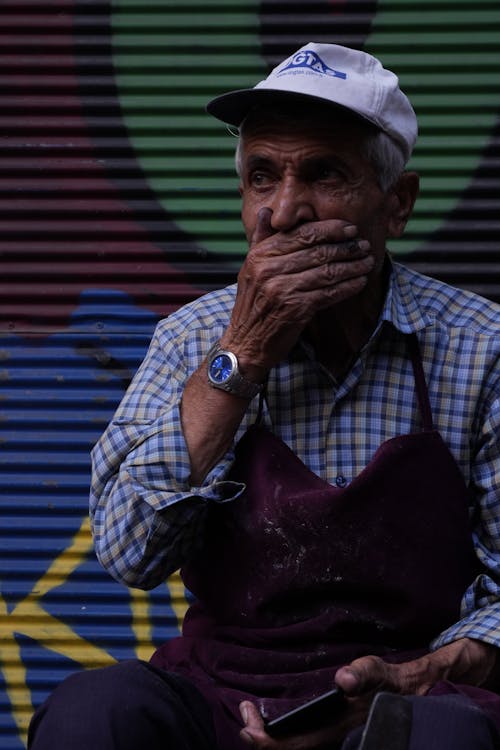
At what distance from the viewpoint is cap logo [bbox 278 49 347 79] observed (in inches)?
103

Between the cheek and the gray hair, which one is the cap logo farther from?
the cheek

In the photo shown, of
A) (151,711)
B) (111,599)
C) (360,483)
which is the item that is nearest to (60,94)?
(111,599)

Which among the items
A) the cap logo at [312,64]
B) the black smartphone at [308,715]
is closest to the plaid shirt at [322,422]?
the black smartphone at [308,715]

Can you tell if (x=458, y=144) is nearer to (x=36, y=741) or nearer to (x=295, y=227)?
(x=295, y=227)

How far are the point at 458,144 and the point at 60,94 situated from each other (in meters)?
1.32

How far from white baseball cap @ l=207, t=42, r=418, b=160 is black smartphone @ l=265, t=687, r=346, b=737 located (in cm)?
117

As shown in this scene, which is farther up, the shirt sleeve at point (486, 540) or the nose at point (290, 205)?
the nose at point (290, 205)

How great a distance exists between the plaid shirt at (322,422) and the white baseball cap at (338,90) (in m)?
0.37

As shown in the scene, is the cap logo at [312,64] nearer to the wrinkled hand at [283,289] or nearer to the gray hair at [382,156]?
the gray hair at [382,156]

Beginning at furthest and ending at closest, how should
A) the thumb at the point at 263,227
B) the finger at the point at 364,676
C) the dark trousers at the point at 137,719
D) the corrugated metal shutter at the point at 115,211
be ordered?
the corrugated metal shutter at the point at 115,211 < the thumb at the point at 263,227 < the finger at the point at 364,676 < the dark trousers at the point at 137,719

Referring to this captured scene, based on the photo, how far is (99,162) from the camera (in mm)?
4109

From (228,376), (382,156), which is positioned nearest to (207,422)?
(228,376)

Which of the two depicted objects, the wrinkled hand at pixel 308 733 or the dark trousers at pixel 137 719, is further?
the wrinkled hand at pixel 308 733

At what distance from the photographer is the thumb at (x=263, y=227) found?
2.59 m
